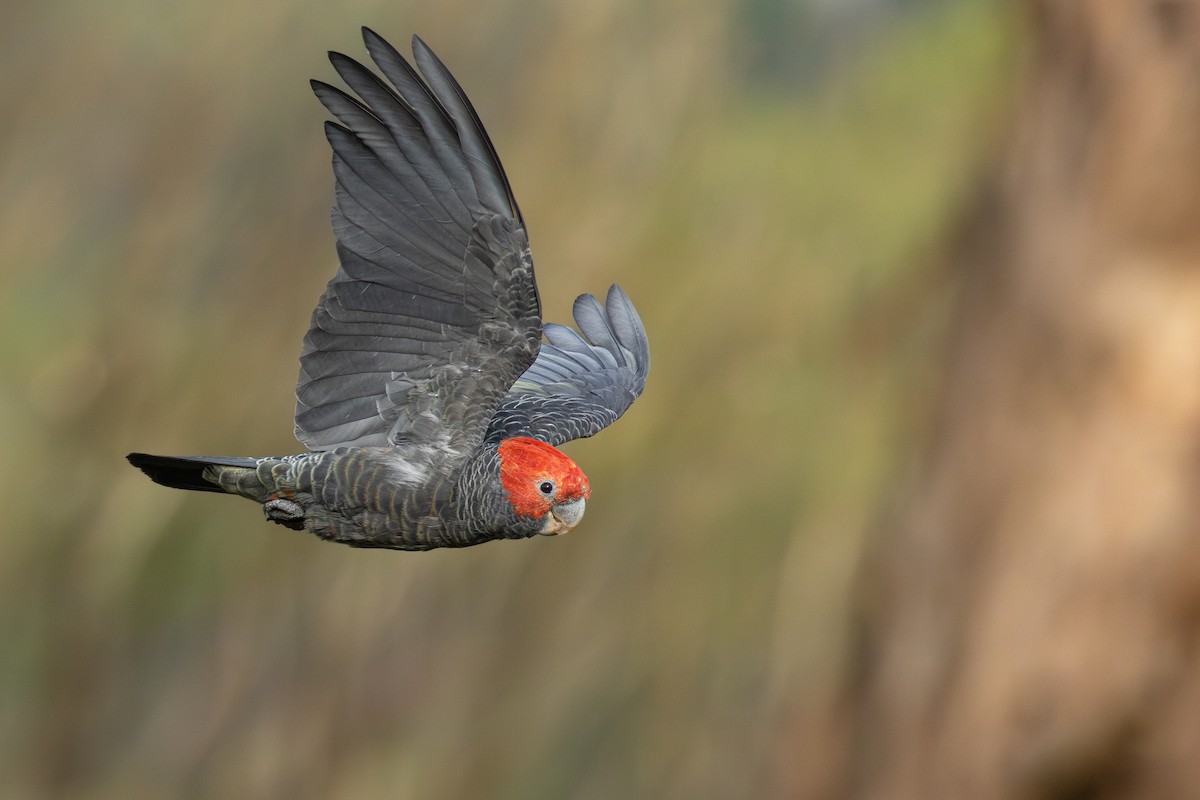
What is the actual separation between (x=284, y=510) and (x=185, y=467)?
1.06ft

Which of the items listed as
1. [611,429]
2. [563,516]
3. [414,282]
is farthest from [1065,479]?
[414,282]

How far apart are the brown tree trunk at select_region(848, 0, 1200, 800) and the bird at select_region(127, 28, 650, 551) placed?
3.86 metres

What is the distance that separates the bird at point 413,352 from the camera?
324 cm

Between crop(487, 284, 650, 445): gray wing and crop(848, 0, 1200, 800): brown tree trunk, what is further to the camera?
crop(848, 0, 1200, 800): brown tree trunk

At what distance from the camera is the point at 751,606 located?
23.7 ft

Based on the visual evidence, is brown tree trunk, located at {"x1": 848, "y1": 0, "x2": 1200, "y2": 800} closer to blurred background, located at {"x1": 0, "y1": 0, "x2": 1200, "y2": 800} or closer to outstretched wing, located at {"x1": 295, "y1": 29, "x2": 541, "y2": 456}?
blurred background, located at {"x1": 0, "y1": 0, "x2": 1200, "y2": 800}

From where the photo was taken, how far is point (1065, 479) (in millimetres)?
6598

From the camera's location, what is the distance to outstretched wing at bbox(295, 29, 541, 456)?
324 cm

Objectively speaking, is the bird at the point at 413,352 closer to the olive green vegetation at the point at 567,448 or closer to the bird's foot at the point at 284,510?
the bird's foot at the point at 284,510

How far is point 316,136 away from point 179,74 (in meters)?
1.20

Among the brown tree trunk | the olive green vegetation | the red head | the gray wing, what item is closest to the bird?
the red head

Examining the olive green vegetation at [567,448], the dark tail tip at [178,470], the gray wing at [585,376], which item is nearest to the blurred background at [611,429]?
the olive green vegetation at [567,448]

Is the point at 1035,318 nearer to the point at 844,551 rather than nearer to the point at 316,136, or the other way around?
the point at 844,551

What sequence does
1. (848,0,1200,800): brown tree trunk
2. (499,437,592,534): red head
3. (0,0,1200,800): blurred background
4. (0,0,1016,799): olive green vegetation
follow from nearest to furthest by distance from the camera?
(499,437,592,534): red head → (848,0,1200,800): brown tree trunk → (0,0,1200,800): blurred background → (0,0,1016,799): olive green vegetation
